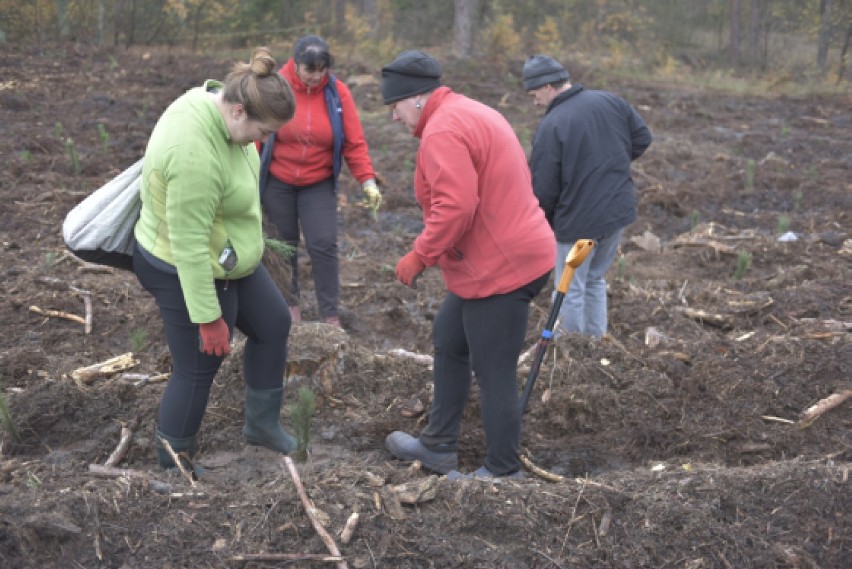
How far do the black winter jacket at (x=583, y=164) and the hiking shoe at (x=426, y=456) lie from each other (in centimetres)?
172

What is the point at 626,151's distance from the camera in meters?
5.20

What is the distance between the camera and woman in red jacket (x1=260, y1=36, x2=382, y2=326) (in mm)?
5098

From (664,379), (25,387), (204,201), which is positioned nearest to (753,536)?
(664,379)

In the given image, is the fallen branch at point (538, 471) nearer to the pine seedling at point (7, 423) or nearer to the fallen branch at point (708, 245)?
the pine seedling at point (7, 423)

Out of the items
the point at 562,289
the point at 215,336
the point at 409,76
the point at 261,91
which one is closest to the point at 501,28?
the point at 562,289

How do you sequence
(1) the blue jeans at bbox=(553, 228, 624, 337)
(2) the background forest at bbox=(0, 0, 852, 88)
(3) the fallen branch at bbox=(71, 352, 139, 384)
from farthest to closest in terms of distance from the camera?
1. (2) the background forest at bbox=(0, 0, 852, 88)
2. (1) the blue jeans at bbox=(553, 228, 624, 337)
3. (3) the fallen branch at bbox=(71, 352, 139, 384)

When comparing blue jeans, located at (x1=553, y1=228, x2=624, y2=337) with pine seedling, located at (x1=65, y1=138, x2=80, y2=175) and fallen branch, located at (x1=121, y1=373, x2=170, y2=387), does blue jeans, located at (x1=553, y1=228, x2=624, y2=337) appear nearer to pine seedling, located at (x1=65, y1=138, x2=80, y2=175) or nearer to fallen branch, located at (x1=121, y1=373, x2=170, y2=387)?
fallen branch, located at (x1=121, y1=373, x2=170, y2=387)

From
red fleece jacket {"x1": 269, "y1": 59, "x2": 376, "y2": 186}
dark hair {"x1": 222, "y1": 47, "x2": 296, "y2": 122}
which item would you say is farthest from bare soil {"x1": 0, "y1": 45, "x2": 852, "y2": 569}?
dark hair {"x1": 222, "y1": 47, "x2": 296, "y2": 122}

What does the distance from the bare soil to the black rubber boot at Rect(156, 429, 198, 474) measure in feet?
0.51

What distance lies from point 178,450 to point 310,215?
2.16 m

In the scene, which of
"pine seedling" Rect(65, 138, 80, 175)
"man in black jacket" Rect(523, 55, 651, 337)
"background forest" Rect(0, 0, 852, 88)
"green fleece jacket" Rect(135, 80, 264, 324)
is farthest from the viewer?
"background forest" Rect(0, 0, 852, 88)

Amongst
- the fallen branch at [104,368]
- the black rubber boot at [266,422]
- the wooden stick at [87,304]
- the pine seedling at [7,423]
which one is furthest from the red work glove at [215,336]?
the wooden stick at [87,304]

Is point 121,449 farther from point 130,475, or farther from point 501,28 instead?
point 501,28

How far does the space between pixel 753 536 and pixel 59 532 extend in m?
2.43
